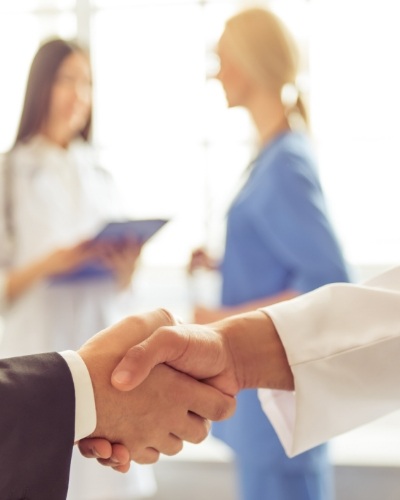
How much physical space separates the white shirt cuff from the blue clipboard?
1.15m

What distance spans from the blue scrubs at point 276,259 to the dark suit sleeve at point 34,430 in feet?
3.45

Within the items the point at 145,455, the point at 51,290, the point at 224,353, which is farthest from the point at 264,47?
the point at 145,455

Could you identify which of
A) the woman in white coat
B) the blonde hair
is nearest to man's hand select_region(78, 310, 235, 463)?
the blonde hair

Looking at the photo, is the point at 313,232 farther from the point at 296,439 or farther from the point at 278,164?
the point at 296,439

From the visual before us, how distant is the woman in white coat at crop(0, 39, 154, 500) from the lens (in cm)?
296

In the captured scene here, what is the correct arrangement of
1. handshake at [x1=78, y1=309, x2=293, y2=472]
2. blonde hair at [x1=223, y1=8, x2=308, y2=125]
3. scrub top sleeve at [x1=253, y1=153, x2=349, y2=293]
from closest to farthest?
1. handshake at [x1=78, y1=309, x2=293, y2=472]
2. scrub top sleeve at [x1=253, y1=153, x2=349, y2=293]
3. blonde hair at [x1=223, y1=8, x2=308, y2=125]

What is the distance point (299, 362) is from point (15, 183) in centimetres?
172

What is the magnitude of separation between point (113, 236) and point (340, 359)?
1335 mm

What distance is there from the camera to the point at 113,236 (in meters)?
2.79

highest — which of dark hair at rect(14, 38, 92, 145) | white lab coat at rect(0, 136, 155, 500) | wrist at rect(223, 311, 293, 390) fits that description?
dark hair at rect(14, 38, 92, 145)

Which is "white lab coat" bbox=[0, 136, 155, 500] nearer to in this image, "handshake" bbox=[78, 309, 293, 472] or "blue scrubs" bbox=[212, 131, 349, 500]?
"blue scrubs" bbox=[212, 131, 349, 500]

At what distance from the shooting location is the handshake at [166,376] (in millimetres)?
1567

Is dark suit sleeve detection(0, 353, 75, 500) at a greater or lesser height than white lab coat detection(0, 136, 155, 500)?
greater

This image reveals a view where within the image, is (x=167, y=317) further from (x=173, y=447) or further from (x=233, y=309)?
(x=233, y=309)
